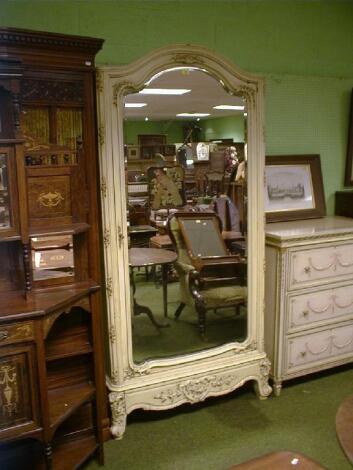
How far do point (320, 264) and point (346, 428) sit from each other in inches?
57.2

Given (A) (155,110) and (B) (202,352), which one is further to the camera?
(B) (202,352)

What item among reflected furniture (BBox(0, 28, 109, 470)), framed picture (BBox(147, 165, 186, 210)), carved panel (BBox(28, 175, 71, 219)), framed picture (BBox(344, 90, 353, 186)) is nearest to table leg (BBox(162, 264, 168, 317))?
framed picture (BBox(147, 165, 186, 210))

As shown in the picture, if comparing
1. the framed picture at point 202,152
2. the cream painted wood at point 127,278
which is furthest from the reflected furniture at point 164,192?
the cream painted wood at point 127,278

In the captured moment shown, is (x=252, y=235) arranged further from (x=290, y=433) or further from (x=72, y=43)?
(x=72, y=43)

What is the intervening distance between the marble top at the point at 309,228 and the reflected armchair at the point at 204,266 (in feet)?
0.94

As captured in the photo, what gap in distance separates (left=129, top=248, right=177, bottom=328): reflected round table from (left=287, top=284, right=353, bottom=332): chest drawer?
2.42ft

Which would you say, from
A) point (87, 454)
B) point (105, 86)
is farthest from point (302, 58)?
point (87, 454)

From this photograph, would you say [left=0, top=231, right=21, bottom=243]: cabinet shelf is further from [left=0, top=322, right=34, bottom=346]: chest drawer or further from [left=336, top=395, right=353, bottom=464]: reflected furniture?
[left=336, top=395, right=353, bottom=464]: reflected furniture

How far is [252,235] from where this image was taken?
97.0 inches

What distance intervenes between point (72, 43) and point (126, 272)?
1.08m

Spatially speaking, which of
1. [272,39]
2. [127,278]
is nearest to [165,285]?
[127,278]

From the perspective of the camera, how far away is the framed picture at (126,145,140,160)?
2.17m

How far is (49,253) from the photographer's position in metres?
2.05

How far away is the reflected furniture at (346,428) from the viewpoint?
1179 mm
